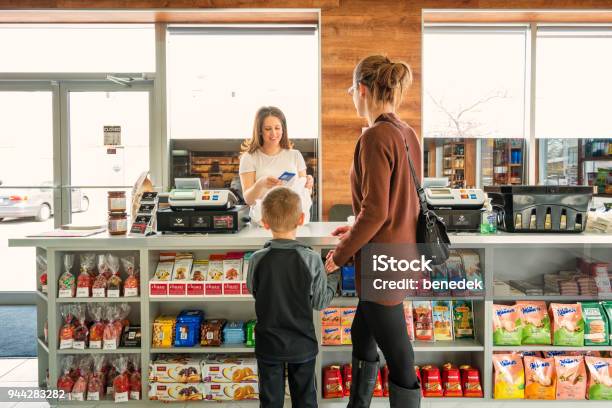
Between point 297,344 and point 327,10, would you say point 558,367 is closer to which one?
point 297,344

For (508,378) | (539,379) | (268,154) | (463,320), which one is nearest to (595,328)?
(539,379)

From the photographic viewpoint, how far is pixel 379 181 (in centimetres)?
187

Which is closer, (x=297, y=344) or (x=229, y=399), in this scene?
(x=297, y=344)

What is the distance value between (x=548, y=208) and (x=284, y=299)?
160cm

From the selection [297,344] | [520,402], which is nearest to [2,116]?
[297,344]

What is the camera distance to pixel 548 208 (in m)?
2.75

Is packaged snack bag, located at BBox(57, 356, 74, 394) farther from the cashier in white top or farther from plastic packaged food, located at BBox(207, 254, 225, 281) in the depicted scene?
the cashier in white top

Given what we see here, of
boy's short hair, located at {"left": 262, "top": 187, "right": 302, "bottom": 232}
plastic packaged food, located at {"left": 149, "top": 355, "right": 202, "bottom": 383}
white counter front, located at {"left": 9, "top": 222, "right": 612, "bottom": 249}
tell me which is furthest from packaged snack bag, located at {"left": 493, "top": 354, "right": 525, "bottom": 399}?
plastic packaged food, located at {"left": 149, "top": 355, "right": 202, "bottom": 383}

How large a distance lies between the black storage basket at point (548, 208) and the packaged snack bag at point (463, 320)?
53 cm

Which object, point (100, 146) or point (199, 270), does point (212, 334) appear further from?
point (100, 146)

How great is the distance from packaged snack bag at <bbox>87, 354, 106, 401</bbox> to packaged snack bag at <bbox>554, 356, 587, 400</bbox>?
8.29ft

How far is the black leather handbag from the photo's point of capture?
6.45 feet

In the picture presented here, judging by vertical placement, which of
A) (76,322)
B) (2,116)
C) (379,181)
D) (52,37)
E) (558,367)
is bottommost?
(558,367)

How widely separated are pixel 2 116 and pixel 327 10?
355 centimetres
